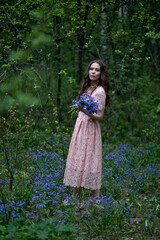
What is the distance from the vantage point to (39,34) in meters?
2.37

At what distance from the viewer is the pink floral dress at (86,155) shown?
359cm

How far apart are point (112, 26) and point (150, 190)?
4660 millimetres

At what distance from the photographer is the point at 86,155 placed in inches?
142

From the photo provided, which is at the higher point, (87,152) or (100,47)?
(100,47)

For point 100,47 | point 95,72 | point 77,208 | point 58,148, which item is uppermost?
point 100,47

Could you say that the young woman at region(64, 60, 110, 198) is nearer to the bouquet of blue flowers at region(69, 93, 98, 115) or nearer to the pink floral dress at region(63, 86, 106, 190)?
the pink floral dress at region(63, 86, 106, 190)

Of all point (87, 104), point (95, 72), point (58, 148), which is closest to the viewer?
point (87, 104)

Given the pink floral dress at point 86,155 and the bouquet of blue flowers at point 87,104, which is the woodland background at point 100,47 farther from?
the bouquet of blue flowers at point 87,104

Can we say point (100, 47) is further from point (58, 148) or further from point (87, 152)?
point (87, 152)

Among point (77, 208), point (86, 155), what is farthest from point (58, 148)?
point (77, 208)

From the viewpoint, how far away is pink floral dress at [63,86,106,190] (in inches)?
141

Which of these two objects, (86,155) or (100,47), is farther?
(100,47)

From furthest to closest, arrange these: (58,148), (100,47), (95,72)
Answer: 1. (100,47)
2. (58,148)
3. (95,72)

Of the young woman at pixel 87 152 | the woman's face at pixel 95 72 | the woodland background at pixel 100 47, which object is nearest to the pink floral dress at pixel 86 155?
the young woman at pixel 87 152
